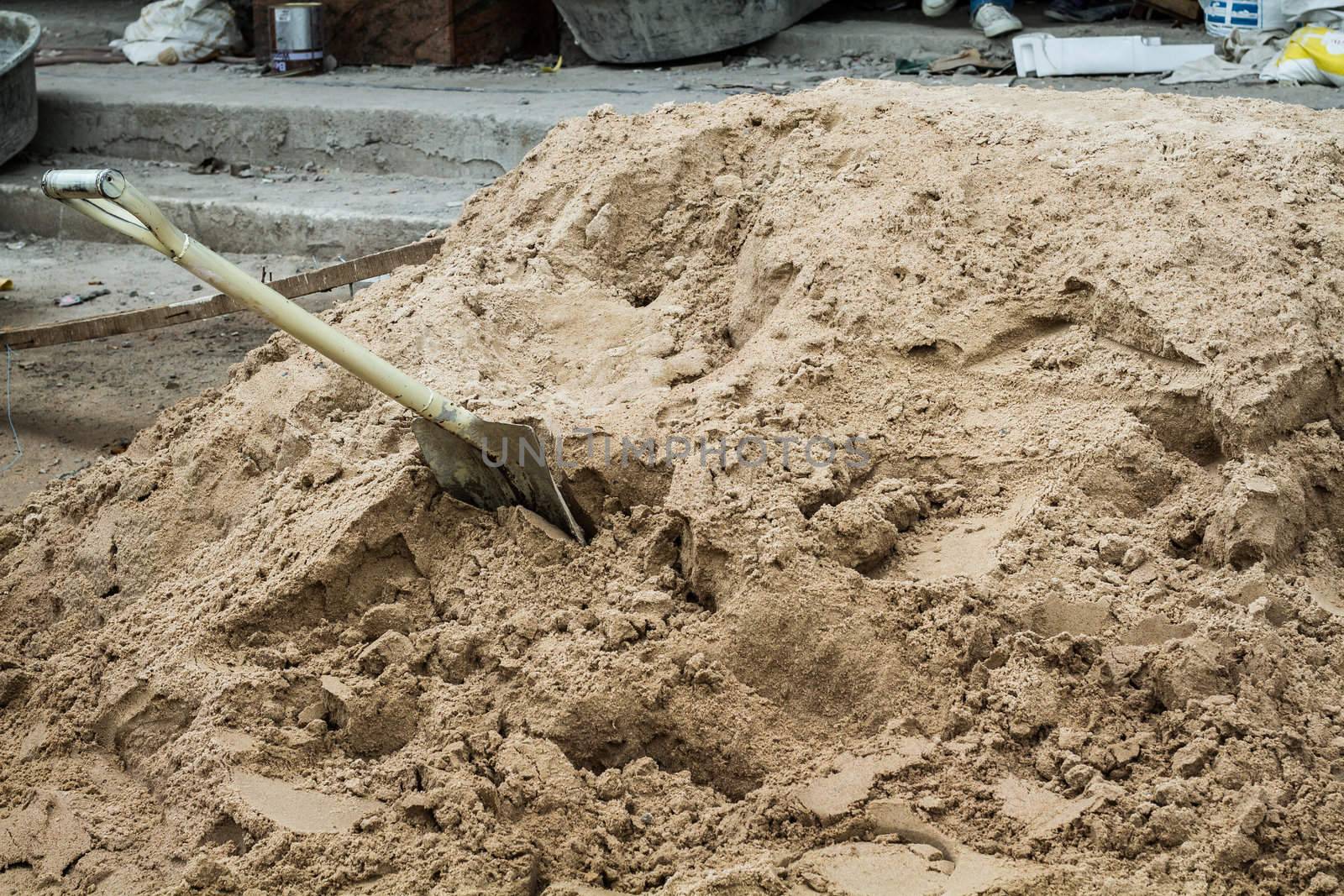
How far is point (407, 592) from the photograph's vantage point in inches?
87.6

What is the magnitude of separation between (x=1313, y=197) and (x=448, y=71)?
555 centimetres

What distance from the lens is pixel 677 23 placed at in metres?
6.36

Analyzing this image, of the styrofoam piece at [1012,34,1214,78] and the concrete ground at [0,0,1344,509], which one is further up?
the styrofoam piece at [1012,34,1214,78]

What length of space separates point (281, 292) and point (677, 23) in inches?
141

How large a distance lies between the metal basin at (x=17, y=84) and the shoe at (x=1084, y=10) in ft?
16.9

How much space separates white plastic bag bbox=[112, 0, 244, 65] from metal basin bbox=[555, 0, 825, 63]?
8.36 feet

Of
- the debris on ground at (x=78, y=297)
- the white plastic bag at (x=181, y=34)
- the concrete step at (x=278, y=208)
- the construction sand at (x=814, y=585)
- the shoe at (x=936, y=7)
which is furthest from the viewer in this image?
the white plastic bag at (x=181, y=34)

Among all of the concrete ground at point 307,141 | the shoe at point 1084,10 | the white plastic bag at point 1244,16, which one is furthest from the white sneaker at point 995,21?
the white plastic bag at point 1244,16

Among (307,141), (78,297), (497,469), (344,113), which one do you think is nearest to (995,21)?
(344,113)

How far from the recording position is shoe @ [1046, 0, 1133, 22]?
20.3 feet

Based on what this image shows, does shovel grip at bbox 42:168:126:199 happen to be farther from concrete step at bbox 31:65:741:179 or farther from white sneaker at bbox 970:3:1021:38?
white sneaker at bbox 970:3:1021:38

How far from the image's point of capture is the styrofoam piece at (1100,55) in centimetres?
552

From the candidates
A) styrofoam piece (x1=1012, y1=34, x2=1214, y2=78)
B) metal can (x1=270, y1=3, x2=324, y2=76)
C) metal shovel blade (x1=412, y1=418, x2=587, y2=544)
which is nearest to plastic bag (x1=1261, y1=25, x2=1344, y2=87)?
styrofoam piece (x1=1012, y1=34, x2=1214, y2=78)

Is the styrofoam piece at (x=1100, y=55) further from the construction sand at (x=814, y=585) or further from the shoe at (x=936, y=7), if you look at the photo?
the construction sand at (x=814, y=585)
